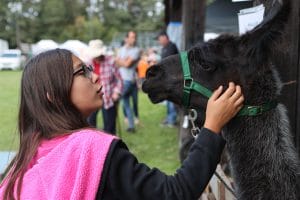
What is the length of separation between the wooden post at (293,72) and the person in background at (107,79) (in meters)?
4.66

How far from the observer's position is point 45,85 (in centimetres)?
193

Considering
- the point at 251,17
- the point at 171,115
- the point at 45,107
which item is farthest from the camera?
the point at 171,115

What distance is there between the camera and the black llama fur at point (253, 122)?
2.19 meters

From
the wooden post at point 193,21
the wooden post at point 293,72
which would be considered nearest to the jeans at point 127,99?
the wooden post at point 193,21

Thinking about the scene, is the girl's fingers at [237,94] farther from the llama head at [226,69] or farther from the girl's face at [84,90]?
the girl's face at [84,90]

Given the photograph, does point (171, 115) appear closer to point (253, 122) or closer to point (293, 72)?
point (293, 72)

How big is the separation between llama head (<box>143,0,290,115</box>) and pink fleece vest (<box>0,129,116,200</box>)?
696 mm

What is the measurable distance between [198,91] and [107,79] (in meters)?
5.34

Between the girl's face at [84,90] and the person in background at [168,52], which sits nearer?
the girl's face at [84,90]

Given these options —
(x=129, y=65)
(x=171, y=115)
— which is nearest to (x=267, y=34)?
(x=129, y=65)

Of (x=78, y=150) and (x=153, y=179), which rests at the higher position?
(x=78, y=150)

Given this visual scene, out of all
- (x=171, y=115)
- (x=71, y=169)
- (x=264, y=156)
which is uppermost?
(x=71, y=169)

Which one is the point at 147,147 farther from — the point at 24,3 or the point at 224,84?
the point at 24,3

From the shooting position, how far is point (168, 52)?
30.1ft
